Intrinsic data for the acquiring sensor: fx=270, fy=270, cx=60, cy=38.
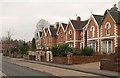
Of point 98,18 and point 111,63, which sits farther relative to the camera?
point 98,18

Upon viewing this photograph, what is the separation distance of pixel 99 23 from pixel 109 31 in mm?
3524

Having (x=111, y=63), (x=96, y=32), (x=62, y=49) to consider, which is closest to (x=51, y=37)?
(x=96, y=32)

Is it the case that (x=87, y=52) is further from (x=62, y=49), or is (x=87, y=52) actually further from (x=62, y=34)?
(x=62, y=34)

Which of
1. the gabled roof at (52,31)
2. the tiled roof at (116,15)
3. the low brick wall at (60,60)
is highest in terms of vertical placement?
the tiled roof at (116,15)

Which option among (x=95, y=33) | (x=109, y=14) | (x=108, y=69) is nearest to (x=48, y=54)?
→ (x=95, y=33)

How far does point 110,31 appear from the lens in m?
42.8

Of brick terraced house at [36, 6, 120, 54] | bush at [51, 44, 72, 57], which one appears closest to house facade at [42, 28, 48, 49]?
brick terraced house at [36, 6, 120, 54]

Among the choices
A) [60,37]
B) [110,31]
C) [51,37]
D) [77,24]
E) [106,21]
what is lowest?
[60,37]

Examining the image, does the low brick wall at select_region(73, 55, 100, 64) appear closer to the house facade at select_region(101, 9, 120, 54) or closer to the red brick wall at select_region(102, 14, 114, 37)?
the house facade at select_region(101, 9, 120, 54)

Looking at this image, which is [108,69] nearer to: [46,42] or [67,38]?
[67,38]

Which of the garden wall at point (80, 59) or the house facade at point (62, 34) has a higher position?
the house facade at point (62, 34)

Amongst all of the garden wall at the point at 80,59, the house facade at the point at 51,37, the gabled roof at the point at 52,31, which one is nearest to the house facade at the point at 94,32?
the garden wall at the point at 80,59

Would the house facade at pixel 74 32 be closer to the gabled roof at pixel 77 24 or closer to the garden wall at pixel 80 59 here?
the gabled roof at pixel 77 24

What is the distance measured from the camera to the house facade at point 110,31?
41.3 meters
